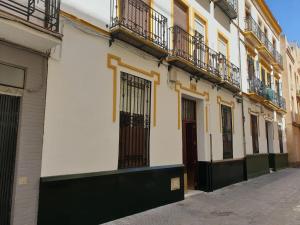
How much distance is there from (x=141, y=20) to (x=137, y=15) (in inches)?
6.8

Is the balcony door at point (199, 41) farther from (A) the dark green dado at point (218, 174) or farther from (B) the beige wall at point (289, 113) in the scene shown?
(B) the beige wall at point (289, 113)

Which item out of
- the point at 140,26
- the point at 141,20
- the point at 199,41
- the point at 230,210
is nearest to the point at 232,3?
the point at 199,41

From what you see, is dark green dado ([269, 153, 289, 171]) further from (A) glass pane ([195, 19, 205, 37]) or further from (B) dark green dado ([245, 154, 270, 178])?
(A) glass pane ([195, 19, 205, 37])

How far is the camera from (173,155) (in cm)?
823

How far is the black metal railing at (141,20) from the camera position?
672 centimetres

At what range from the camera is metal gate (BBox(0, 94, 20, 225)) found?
4.44m

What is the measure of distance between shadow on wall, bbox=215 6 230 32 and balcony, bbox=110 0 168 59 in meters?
4.38

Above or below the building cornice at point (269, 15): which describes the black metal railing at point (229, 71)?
below

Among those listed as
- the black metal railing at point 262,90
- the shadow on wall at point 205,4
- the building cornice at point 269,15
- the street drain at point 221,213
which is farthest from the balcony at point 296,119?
the street drain at point 221,213

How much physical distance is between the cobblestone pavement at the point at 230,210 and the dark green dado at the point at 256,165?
3017 millimetres

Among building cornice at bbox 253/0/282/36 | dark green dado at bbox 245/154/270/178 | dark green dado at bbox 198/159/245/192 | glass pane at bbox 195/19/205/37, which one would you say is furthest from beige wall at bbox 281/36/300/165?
glass pane at bbox 195/19/205/37

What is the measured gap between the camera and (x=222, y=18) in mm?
12281

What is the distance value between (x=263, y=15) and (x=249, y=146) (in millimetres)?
9699

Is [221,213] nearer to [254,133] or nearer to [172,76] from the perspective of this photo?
[172,76]
